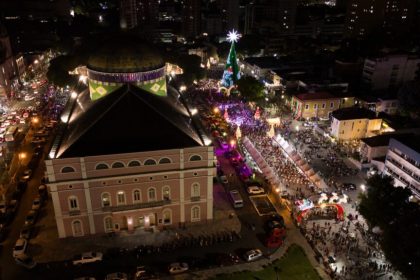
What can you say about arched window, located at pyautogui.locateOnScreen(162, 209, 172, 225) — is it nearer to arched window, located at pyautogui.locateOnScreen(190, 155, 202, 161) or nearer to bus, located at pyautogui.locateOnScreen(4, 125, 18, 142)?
arched window, located at pyautogui.locateOnScreen(190, 155, 202, 161)

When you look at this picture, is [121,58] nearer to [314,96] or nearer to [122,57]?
[122,57]

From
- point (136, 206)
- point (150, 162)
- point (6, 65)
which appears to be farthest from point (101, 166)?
point (6, 65)

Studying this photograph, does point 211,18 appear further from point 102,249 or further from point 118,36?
point 102,249

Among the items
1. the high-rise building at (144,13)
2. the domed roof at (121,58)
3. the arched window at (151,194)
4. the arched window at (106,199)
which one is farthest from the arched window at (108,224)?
the high-rise building at (144,13)

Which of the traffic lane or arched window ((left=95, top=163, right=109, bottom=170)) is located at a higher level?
arched window ((left=95, top=163, right=109, bottom=170))

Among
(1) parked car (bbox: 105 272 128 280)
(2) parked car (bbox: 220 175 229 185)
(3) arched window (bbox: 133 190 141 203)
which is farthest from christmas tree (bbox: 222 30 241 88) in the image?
(1) parked car (bbox: 105 272 128 280)

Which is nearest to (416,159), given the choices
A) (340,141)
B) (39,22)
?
(340,141)
